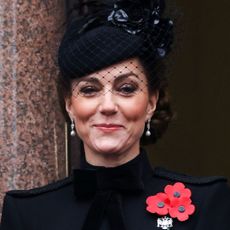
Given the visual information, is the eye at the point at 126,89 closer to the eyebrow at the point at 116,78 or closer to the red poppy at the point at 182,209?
the eyebrow at the point at 116,78

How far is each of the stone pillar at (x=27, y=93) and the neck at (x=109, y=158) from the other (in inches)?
31.2

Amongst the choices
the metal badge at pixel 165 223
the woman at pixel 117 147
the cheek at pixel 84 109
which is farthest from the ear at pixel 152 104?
the metal badge at pixel 165 223

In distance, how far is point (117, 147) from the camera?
313cm

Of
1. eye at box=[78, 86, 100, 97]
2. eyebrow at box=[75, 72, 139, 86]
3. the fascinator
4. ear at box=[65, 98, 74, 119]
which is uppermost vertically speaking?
the fascinator

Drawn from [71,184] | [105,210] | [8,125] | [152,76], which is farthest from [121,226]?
[8,125]

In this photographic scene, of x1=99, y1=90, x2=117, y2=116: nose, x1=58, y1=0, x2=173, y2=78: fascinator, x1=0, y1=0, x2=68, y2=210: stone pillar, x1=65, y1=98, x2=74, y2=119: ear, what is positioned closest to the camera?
x1=99, y1=90, x2=117, y2=116: nose

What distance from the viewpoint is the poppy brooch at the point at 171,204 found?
3.15 metres

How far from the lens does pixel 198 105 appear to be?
6375mm

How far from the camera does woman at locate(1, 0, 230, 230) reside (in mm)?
3145

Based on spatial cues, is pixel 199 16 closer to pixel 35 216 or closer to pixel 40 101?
pixel 40 101

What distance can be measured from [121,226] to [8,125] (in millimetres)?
964

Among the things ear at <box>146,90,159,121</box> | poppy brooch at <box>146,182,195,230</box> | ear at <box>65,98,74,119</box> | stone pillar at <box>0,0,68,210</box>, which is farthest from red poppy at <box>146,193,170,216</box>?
stone pillar at <box>0,0,68,210</box>

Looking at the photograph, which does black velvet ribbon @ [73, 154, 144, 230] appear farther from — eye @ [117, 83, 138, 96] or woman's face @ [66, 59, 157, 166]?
eye @ [117, 83, 138, 96]

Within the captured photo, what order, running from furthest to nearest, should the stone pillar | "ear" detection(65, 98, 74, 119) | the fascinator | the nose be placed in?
the stone pillar
"ear" detection(65, 98, 74, 119)
the fascinator
the nose
